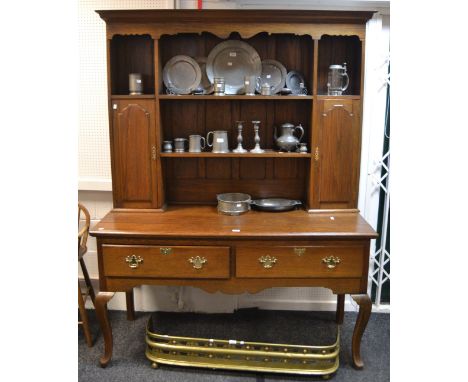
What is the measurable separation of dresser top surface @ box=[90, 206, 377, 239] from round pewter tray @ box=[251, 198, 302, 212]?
0.10ft

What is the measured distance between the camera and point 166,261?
2.05 m

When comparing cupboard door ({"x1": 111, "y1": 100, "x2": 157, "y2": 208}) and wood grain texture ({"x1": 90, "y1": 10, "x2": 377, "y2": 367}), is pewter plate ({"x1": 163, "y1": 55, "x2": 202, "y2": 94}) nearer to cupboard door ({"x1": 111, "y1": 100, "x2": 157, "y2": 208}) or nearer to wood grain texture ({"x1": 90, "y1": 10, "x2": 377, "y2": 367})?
wood grain texture ({"x1": 90, "y1": 10, "x2": 377, "y2": 367})

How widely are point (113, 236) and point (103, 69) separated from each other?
1081mm

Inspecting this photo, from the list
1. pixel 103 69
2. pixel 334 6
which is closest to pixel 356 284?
pixel 334 6

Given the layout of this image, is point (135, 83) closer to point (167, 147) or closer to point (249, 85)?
point (167, 147)

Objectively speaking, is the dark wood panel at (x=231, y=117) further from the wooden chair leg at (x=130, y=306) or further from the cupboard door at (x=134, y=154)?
the wooden chair leg at (x=130, y=306)

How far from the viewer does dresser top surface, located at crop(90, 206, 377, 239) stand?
201cm

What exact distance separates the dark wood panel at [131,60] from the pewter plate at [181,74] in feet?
0.37

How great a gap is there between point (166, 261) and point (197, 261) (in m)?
0.16

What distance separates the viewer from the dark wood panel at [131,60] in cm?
237

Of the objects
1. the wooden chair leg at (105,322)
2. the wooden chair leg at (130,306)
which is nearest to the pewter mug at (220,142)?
the wooden chair leg at (105,322)

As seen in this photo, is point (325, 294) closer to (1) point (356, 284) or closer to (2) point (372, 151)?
(1) point (356, 284)

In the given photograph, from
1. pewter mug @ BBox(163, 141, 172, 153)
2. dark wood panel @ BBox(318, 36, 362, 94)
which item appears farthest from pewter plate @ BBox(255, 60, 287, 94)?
pewter mug @ BBox(163, 141, 172, 153)

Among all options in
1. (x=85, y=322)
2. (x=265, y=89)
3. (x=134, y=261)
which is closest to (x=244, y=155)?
(x=265, y=89)
